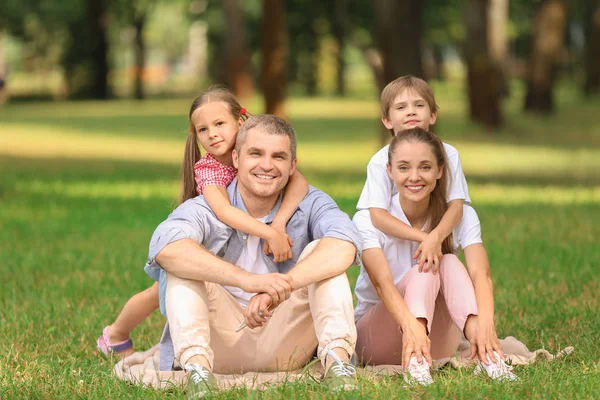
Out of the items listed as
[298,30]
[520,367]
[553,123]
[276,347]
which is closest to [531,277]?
[520,367]

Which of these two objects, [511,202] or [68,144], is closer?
[511,202]

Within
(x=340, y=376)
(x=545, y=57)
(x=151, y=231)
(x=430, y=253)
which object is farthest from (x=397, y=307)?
(x=545, y=57)

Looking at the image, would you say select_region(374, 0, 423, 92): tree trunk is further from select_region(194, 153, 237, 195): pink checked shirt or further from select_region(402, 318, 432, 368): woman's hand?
select_region(402, 318, 432, 368): woman's hand

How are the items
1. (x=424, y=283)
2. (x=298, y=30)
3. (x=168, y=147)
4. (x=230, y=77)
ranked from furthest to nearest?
(x=298, y=30) < (x=230, y=77) < (x=168, y=147) < (x=424, y=283)

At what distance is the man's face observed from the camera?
5.25 meters

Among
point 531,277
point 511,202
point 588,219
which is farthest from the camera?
point 511,202

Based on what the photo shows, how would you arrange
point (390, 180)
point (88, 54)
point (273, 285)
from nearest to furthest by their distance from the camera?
point (273, 285) < point (390, 180) < point (88, 54)

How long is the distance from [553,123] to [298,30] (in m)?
28.3

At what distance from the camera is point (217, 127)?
5.60 m

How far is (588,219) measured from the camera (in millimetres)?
11844

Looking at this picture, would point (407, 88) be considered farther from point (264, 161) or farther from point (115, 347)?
point (115, 347)

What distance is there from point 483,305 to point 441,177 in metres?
0.70

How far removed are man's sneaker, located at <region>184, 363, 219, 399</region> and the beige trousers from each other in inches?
3.5

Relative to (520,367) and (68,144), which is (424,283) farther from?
(68,144)
